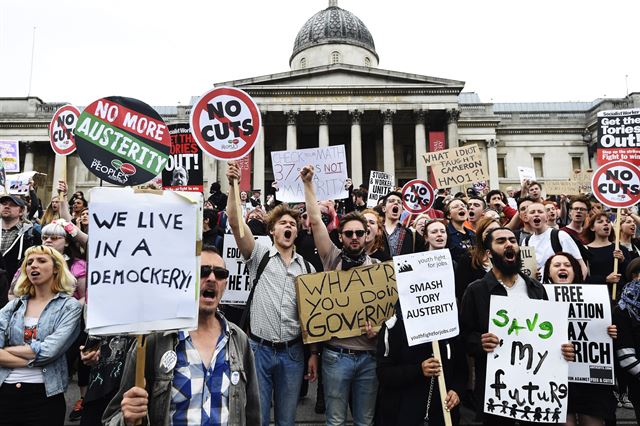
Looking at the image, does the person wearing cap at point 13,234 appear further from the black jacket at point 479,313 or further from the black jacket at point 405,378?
the black jacket at point 479,313

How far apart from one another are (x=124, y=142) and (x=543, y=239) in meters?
4.71

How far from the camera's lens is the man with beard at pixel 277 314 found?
3762 millimetres

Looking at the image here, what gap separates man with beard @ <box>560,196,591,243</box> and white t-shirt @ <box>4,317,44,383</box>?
6404 millimetres

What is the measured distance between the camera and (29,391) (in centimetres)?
339

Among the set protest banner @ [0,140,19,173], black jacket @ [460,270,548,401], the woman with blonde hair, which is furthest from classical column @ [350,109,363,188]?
the woman with blonde hair

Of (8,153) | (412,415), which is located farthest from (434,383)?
(8,153)

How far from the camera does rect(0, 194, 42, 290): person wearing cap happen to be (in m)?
5.89

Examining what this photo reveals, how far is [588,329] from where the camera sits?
12.5ft

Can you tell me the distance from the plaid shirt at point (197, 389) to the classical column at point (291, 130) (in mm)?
30750

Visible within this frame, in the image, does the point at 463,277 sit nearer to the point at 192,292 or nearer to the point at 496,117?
the point at 192,292

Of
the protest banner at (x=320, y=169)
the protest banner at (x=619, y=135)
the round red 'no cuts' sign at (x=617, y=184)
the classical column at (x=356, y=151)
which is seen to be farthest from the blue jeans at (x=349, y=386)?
the classical column at (x=356, y=151)

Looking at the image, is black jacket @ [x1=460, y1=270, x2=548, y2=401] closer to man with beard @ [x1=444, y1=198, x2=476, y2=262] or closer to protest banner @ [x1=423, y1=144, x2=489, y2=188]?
man with beard @ [x1=444, y1=198, x2=476, y2=262]

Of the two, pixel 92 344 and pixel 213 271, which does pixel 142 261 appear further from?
pixel 92 344

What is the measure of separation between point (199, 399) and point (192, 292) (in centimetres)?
57
